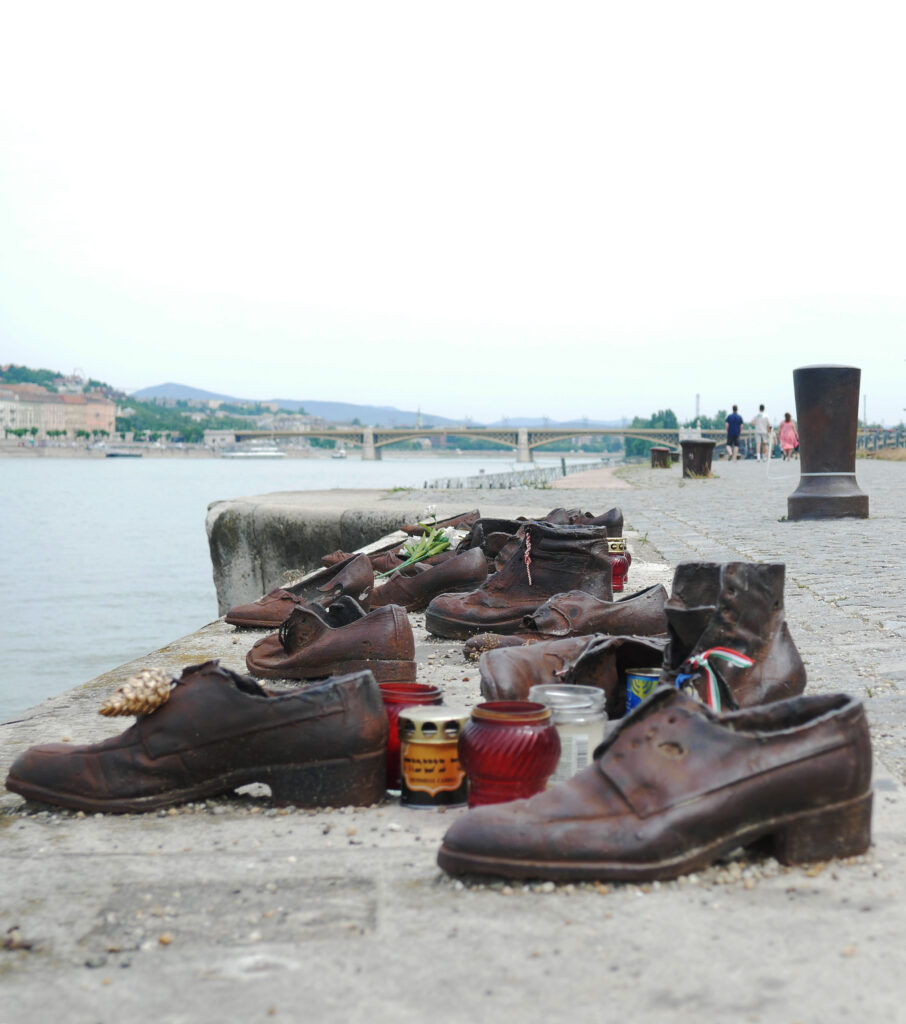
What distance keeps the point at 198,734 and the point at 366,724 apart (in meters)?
0.36

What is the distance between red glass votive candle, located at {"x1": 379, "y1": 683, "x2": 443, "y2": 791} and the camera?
231 cm

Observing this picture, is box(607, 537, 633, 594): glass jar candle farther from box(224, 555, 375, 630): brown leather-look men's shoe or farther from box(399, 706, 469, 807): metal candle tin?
box(399, 706, 469, 807): metal candle tin

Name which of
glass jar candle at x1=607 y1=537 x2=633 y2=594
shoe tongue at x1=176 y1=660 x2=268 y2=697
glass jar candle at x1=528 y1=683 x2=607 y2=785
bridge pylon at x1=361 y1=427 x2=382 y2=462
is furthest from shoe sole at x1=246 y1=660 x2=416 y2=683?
bridge pylon at x1=361 y1=427 x2=382 y2=462

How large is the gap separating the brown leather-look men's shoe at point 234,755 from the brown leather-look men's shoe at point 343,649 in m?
0.90

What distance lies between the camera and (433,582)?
4.55 meters

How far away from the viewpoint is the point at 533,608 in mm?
3881

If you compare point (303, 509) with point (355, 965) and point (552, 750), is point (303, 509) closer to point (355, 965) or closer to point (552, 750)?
point (552, 750)

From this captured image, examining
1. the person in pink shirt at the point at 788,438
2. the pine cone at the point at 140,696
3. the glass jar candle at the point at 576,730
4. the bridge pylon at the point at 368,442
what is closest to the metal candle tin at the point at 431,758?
the glass jar candle at the point at 576,730

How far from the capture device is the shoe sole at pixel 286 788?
86.3 inches

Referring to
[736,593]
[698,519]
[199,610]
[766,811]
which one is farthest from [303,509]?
[199,610]

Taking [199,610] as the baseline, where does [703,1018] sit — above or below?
above

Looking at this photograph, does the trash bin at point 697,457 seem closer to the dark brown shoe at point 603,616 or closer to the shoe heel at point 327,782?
the dark brown shoe at point 603,616

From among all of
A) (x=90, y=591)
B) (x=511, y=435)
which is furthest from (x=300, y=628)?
(x=511, y=435)

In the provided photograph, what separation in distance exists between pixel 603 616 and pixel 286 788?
1510 mm
